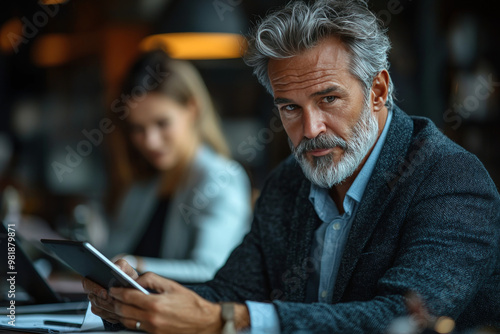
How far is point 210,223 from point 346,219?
1.19 m

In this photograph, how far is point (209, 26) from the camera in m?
2.79

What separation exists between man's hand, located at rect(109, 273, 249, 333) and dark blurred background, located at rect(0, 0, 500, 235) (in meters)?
1.72

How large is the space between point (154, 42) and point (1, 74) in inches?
127

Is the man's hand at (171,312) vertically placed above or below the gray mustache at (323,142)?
below

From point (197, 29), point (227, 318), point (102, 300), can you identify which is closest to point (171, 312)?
point (227, 318)

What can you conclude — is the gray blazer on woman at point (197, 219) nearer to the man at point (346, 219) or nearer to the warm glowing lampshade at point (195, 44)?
the warm glowing lampshade at point (195, 44)

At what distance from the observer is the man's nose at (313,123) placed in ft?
4.87

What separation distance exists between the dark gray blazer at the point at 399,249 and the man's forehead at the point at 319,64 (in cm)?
23

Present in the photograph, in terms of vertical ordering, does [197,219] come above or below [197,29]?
below

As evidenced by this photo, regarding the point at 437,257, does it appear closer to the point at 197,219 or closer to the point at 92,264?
the point at 92,264

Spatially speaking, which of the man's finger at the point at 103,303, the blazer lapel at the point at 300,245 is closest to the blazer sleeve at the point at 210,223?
the blazer lapel at the point at 300,245

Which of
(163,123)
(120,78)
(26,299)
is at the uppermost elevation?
(120,78)

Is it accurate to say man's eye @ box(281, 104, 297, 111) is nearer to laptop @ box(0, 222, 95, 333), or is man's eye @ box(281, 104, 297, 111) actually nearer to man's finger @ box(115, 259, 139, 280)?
man's finger @ box(115, 259, 139, 280)

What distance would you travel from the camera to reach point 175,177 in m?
2.93
